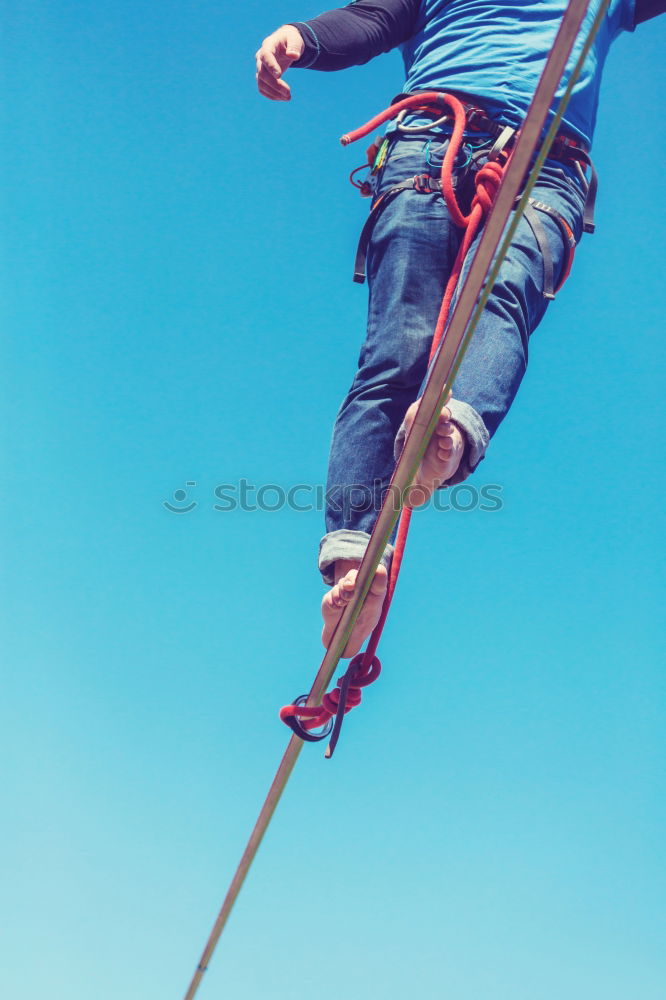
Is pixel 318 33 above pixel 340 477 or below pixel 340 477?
above

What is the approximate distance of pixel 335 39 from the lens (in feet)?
10.5

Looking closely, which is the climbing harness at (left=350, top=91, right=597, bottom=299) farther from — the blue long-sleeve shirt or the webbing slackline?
the webbing slackline

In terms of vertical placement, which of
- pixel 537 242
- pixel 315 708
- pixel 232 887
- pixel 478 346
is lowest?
pixel 232 887

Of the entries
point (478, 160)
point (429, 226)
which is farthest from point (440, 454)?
point (478, 160)

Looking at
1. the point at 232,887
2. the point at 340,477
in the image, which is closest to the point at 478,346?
the point at 340,477

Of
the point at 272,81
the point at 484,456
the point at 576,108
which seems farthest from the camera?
the point at 576,108

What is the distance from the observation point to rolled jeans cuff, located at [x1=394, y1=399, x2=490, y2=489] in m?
2.70

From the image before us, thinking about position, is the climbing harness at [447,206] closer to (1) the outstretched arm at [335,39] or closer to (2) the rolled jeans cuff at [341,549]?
(2) the rolled jeans cuff at [341,549]

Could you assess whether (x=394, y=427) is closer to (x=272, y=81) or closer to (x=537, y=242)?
(x=537, y=242)

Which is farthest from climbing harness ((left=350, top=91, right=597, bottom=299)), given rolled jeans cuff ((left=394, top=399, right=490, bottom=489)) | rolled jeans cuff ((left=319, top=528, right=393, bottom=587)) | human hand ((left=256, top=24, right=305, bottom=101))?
rolled jeans cuff ((left=319, top=528, right=393, bottom=587))

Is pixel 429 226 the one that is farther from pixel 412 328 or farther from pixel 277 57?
pixel 277 57

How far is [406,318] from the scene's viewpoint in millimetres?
3150

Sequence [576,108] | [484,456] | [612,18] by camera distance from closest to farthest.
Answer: [484,456], [576,108], [612,18]

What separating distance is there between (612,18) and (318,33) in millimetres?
1125
